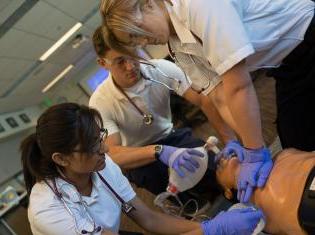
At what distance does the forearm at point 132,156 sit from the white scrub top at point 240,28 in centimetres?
66

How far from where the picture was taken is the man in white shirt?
2002mm

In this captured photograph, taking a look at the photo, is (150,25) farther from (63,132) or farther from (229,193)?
(229,193)

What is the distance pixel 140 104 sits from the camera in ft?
6.83

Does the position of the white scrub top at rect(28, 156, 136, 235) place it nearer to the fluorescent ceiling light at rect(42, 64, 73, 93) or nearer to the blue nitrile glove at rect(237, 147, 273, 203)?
the blue nitrile glove at rect(237, 147, 273, 203)

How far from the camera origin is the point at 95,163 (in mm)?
1488

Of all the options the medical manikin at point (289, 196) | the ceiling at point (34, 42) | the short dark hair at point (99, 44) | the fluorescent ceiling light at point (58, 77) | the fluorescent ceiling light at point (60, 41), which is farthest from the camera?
the fluorescent ceiling light at point (58, 77)

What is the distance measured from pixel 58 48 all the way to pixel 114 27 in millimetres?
4908

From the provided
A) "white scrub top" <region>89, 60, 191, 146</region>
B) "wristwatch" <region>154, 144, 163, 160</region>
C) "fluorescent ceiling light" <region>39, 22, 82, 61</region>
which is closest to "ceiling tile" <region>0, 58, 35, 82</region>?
"fluorescent ceiling light" <region>39, 22, 82, 61</region>

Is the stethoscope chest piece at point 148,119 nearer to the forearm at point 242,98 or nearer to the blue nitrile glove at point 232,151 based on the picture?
the blue nitrile glove at point 232,151

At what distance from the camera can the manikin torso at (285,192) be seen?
45.6 inches

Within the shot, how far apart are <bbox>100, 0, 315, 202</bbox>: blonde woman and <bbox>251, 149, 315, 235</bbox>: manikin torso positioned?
41mm

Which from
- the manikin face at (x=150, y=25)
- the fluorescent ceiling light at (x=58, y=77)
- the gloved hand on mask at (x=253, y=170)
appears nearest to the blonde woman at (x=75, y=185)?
the gloved hand on mask at (x=253, y=170)

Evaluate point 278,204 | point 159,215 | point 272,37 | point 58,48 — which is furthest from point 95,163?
point 58,48

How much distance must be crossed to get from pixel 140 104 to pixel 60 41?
13.0 feet
